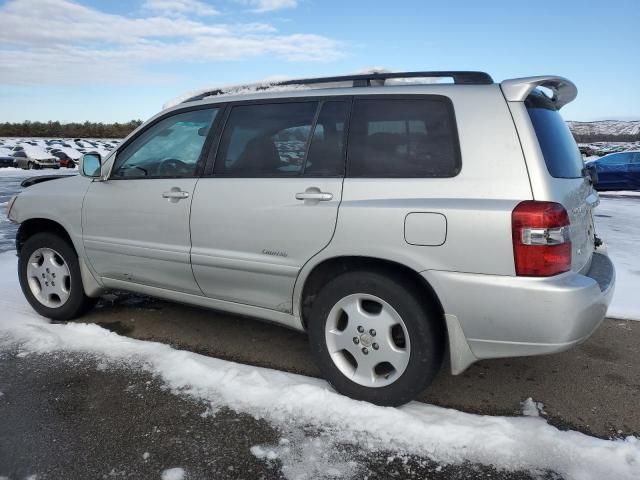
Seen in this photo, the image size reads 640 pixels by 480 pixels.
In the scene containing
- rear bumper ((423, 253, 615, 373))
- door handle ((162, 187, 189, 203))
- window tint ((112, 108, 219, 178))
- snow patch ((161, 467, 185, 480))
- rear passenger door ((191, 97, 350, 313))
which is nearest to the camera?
snow patch ((161, 467, 185, 480))

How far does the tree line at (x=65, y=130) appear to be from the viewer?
64688 mm

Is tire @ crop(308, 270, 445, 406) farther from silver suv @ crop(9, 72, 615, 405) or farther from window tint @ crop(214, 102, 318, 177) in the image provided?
window tint @ crop(214, 102, 318, 177)

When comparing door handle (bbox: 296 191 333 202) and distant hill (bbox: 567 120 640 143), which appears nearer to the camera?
door handle (bbox: 296 191 333 202)

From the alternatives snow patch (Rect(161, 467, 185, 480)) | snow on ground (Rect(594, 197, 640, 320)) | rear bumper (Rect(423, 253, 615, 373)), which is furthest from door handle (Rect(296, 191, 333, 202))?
snow on ground (Rect(594, 197, 640, 320))

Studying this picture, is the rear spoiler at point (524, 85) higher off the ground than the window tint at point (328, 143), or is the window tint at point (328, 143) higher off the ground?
the rear spoiler at point (524, 85)

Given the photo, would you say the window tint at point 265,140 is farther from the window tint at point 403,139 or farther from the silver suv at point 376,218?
the window tint at point 403,139

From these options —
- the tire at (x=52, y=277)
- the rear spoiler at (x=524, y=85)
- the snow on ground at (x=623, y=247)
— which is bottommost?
the snow on ground at (x=623, y=247)

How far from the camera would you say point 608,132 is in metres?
93.9

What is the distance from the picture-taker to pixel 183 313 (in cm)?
436

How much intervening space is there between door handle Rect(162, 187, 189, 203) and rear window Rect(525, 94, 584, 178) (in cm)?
208

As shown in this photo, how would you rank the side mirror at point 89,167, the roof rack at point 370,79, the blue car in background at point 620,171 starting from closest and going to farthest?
the roof rack at point 370,79 → the side mirror at point 89,167 → the blue car in background at point 620,171

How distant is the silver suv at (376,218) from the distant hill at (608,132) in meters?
72.6

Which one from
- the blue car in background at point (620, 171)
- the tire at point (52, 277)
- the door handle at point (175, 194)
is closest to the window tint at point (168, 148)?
the door handle at point (175, 194)

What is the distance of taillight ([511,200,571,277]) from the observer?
229 cm
